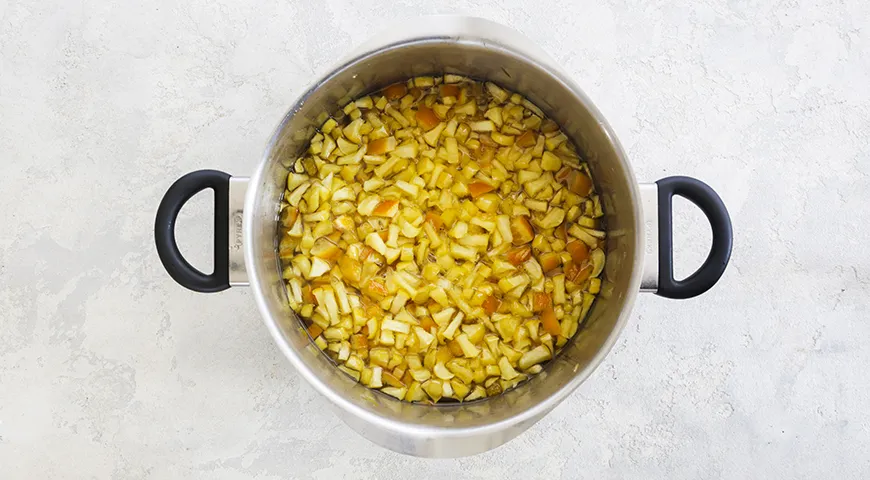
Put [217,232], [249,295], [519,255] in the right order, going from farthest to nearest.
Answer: [249,295] → [519,255] → [217,232]

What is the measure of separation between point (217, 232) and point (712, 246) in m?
0.69

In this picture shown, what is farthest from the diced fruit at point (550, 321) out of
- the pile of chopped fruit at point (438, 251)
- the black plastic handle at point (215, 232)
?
the black plastic handle at point (215, 232)

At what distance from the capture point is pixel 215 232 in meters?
0.98

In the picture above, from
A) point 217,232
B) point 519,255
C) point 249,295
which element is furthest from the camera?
point 249,295

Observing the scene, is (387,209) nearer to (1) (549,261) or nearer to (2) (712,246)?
(1) (549,261)

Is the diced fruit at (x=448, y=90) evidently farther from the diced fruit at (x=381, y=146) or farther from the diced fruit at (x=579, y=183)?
the diced fruit at (x=579, y=183)

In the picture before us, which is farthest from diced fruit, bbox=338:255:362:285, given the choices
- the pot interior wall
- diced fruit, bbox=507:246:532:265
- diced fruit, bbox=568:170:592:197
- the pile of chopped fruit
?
diced fruit, bbox=568:170:592:197

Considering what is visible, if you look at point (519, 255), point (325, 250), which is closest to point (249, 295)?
point (325, 250)

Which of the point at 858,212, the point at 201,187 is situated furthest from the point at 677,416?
the point at 201,187

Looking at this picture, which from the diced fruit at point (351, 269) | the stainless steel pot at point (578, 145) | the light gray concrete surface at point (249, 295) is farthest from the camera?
the light gray concrete surface at point (249, 295)

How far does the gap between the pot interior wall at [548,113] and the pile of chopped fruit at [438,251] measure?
2 cm

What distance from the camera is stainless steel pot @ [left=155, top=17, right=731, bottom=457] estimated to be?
950mm

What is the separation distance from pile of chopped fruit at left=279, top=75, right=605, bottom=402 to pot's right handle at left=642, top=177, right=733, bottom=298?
0.37ft

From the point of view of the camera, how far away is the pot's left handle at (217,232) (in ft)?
3.19
